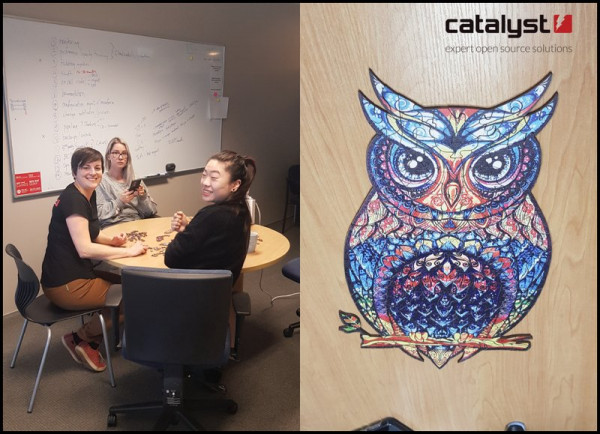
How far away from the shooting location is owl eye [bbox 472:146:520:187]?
0.94 m

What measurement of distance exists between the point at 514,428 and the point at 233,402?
5.72 feet

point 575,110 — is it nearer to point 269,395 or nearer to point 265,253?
point 265,253

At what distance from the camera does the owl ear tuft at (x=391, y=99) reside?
93 cm

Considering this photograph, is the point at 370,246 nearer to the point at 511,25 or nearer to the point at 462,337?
the point at 462,337

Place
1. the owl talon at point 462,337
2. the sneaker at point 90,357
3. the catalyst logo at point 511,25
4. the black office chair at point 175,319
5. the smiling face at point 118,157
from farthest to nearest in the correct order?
1. the smiling face at point 118,157
2. the sneaker at point 90,357
3. the black office chair at point 175,319
4. the owl talon at point 462,337
5. the catalyst logo at point 511,25

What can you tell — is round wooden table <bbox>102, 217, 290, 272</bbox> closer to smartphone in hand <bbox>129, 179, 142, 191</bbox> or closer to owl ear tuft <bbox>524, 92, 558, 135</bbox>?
smartphone in hand <bbox>129, 179, 142, 191</bbox>

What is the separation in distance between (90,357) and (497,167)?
Result: 2550 mm

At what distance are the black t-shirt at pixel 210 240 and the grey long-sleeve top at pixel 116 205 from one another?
107cm

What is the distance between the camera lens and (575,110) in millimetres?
914

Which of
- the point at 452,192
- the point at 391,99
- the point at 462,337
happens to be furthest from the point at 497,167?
the point at 462,337

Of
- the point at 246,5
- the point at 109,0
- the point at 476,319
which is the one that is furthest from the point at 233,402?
the point at 246,5

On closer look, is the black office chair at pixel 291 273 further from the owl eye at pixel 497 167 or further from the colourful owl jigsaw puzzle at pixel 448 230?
the owl eye at pixel 497 167

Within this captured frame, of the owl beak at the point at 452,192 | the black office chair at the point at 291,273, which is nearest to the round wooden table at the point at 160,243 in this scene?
the black office chair at the point at 291,273

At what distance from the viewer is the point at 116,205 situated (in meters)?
3.32
